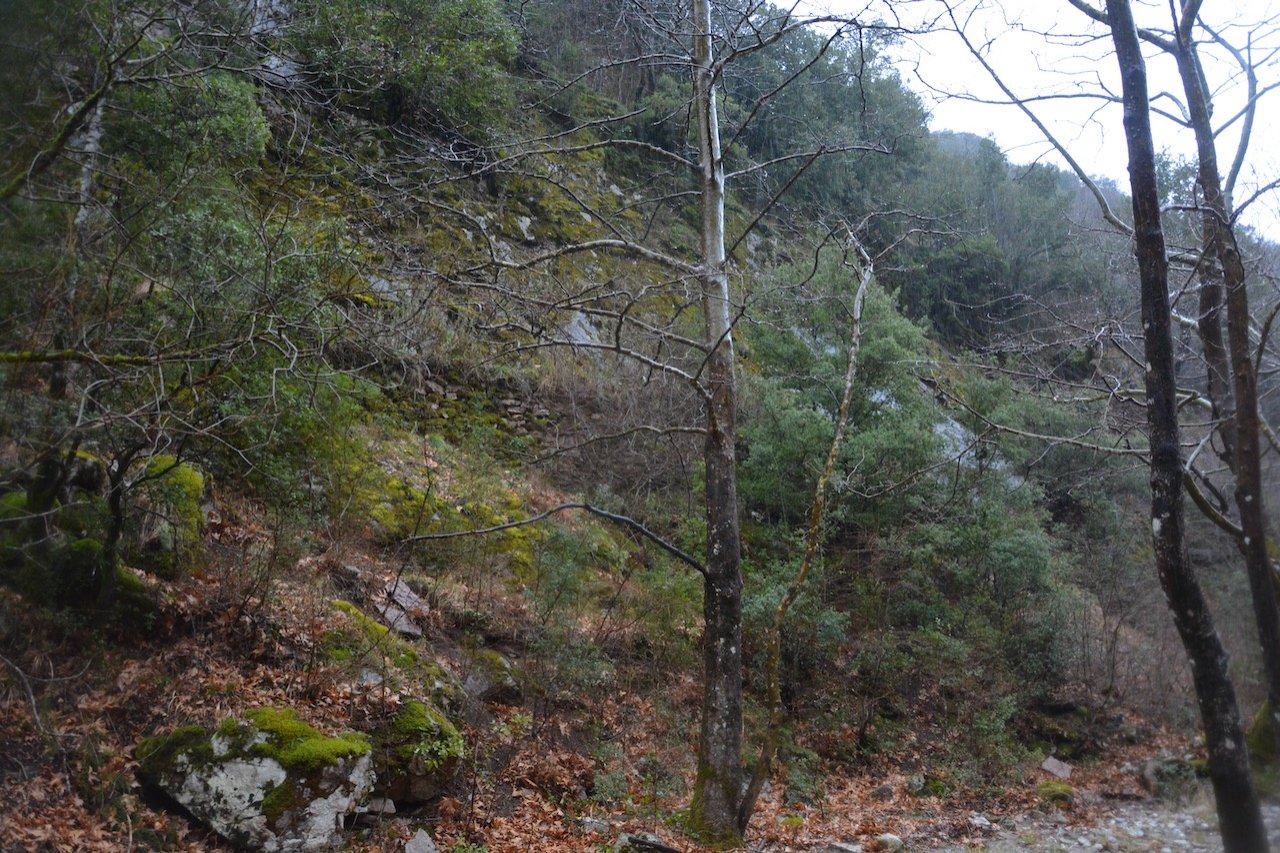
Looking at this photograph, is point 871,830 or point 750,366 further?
point 750,366

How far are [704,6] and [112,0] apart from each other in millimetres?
4830

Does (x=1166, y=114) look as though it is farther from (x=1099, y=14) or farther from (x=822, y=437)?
(x=822, y=437)

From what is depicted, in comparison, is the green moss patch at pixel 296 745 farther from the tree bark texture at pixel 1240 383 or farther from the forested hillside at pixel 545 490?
the tree bark texture at pixel 1240 383

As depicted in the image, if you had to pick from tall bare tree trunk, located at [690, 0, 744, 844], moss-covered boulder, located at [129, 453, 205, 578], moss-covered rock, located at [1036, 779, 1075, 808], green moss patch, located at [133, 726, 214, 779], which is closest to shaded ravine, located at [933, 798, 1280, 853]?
moss-covered rock, located at [1036, 779, 1075, 808]

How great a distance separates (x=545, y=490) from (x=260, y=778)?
28.3 feet

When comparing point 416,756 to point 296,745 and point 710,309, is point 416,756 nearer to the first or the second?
point 296,745

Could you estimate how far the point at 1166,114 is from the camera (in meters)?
6.76

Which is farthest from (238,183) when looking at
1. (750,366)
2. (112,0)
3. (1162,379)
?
(750,366)

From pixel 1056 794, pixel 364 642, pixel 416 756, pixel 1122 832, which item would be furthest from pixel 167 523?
pixel 1056 794

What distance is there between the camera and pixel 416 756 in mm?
6766

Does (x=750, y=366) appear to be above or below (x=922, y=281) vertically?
below

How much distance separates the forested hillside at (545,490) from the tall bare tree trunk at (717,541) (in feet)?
0.14

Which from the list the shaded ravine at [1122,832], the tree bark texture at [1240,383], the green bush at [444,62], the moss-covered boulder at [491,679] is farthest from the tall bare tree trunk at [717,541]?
the green bush at [444,62]

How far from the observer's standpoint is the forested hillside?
547 centimetres
